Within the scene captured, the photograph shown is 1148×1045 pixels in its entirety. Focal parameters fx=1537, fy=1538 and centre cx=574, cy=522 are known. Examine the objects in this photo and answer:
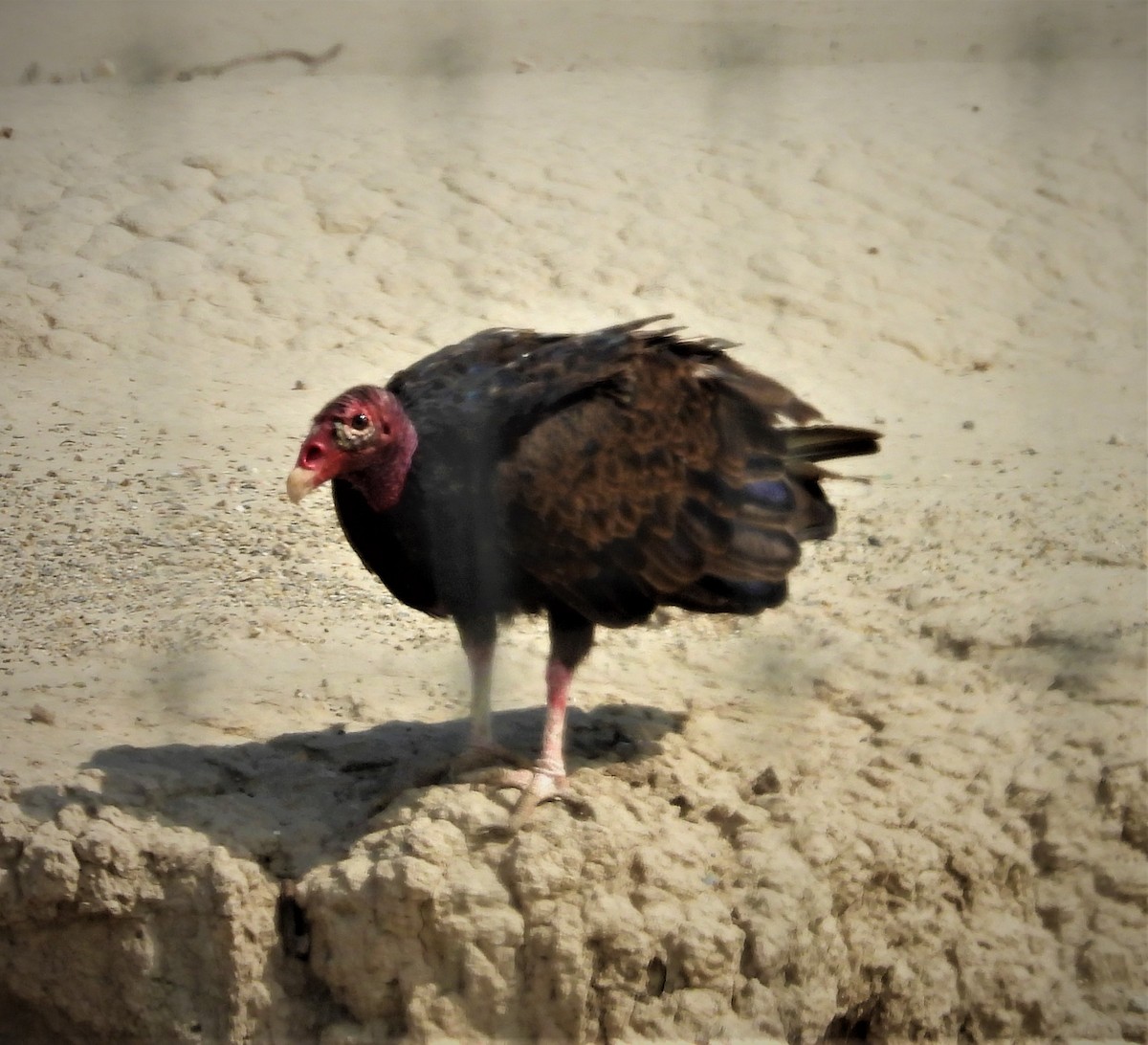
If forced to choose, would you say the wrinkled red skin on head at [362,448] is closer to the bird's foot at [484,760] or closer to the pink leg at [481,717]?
the pink leg at [481,717]

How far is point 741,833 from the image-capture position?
3.14 meters

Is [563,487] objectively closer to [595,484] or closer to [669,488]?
[595,484]

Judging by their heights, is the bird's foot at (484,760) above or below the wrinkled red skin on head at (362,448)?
below

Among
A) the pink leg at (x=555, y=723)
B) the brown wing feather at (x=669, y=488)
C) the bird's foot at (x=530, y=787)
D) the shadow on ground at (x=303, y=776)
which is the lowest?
the shadow on ground at (x=303, y=776)

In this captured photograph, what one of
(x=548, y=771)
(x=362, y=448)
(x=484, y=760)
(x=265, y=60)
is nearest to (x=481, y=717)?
(x=484, y=760)

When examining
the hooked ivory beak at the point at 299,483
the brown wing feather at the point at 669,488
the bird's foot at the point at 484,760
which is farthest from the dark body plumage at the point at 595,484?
the bird's foot at the point at 484,760

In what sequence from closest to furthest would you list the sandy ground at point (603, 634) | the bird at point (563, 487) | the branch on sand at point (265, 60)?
the sandy ground at point (603, 634) → the bird at point (563, 487) → the branch on sand at point (265, 60)

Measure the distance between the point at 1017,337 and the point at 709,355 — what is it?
3.51 metres

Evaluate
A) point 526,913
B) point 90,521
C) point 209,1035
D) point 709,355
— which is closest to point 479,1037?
point 526,913

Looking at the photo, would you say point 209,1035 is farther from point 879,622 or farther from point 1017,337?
point 1017,337

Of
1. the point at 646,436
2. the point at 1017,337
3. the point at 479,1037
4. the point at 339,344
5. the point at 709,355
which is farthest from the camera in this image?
the point at 1017,337

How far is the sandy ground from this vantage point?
298cm

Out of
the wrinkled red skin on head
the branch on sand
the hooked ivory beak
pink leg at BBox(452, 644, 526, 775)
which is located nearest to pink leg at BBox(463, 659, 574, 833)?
pink leg at BBox(452, 644, 526, 775)

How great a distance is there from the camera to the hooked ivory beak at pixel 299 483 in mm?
3012
